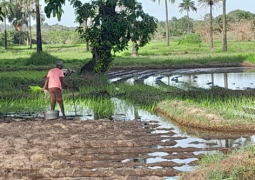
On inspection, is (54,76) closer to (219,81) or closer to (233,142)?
(233,142)

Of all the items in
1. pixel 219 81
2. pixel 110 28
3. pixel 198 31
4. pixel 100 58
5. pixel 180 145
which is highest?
pixel 198 31

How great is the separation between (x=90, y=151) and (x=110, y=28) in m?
12.1

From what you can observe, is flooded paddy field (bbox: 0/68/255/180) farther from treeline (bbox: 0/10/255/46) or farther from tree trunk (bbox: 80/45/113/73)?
treeline (bbox: 0/10/255/46)

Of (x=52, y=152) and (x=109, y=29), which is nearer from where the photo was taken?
(x=52, y=152)

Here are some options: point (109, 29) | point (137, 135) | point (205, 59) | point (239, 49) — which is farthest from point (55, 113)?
point (239, 49)

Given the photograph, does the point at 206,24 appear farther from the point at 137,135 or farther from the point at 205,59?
the point at 137,135

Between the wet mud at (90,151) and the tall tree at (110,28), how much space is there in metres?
9.61

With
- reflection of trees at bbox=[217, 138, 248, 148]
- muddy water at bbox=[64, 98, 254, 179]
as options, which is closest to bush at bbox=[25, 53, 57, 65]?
muddy water at bbox=[64, 98, 254, 179]

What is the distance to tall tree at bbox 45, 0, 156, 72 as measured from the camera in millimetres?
18766

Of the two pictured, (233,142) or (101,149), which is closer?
(101,149)

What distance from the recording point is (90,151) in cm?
701

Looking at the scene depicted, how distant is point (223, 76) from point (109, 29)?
5.11 m

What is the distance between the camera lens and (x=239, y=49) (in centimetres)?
3888

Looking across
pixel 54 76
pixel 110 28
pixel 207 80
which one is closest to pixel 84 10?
pixel 110 28
